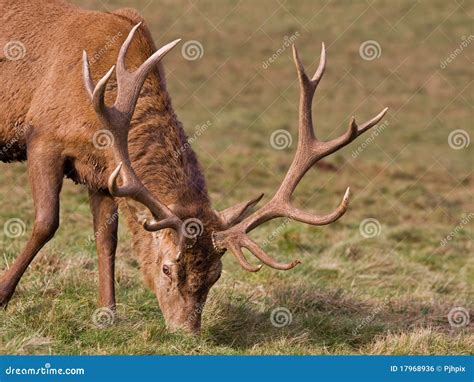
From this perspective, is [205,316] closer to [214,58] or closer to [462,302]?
[462,302]

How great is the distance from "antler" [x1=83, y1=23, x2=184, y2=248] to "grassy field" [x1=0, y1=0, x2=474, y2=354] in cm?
91

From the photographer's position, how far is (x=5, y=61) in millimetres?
8812

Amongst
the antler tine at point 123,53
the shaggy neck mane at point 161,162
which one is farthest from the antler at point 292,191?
the antler tine at point 123,53

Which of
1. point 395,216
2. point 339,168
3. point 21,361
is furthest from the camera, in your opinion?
point 339,168

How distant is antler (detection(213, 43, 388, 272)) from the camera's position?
751cm

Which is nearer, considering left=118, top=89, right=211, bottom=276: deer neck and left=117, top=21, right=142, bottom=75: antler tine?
left=117, top=21, right=142, bottom=75: antler tine

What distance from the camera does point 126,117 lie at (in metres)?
7.73

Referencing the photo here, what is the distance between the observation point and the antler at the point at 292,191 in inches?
296

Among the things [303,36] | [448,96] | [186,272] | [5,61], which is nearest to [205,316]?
[186,272]

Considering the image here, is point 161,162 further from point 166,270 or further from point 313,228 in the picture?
point 313,228

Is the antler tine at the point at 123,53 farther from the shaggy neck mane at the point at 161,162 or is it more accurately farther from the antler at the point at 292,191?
the antler at the point at 292,191

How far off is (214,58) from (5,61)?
2438 centimetres

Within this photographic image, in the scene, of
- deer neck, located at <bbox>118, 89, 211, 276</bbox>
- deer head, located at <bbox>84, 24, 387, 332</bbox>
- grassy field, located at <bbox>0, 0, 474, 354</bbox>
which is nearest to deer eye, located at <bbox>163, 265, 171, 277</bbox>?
deer head, located at <bbox>84, 24, 387, 332</bbox>

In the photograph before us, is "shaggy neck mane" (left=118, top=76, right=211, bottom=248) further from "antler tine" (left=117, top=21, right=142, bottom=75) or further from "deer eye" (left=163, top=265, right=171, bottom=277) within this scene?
"antler tine" (left=117, top=21, right=142, bottom=75)
